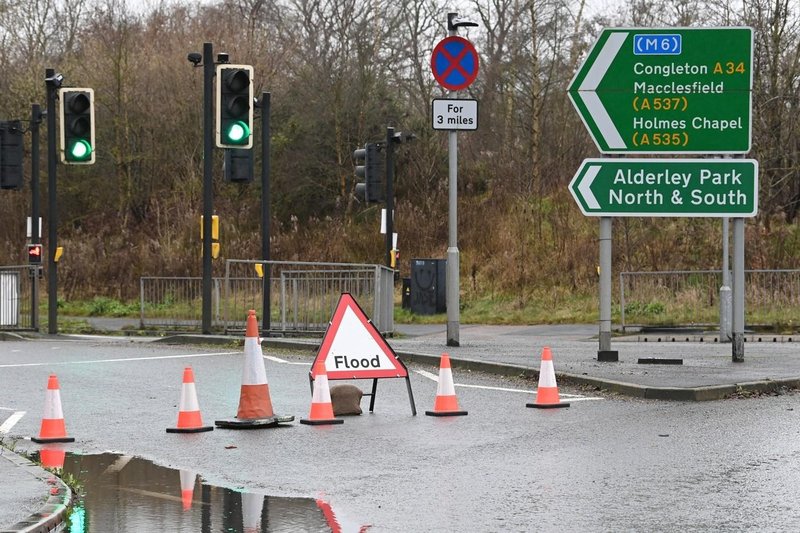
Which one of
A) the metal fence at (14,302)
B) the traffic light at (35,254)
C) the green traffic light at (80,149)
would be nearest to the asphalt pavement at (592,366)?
the green traffic light at (80,149)

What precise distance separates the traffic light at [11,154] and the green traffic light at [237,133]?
8357mm

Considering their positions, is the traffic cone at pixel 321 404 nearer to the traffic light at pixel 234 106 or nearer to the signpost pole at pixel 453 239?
the signpost pole at pixel 453 239

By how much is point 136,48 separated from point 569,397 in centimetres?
4269

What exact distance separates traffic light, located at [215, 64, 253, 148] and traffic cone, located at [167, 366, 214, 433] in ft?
27.2

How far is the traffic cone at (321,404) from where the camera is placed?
12.2 meters

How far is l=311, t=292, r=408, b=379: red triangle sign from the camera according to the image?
508 inches

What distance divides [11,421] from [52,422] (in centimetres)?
148

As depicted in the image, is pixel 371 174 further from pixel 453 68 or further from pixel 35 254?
pixel 453 68

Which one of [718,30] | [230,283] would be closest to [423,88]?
[230,283]

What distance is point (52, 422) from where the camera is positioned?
11.5 meters

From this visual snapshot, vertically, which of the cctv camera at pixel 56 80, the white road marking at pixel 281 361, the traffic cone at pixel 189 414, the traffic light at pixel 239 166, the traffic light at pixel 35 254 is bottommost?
the white road marking at pixel 281 361

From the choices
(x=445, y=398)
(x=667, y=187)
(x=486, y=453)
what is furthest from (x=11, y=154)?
(x=486, y=453)

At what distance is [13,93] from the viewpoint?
169 ft

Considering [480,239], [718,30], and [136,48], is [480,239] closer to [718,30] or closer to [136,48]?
[136,48]
